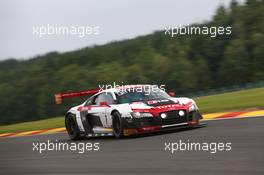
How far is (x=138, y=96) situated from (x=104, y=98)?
0.93 m

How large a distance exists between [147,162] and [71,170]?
951 mm

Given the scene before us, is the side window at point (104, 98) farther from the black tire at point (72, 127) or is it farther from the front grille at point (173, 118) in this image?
the front grille at point (173, 118)

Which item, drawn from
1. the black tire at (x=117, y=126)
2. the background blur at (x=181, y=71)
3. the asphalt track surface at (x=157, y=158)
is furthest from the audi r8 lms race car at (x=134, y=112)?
the background blur at (x=181, y=71)

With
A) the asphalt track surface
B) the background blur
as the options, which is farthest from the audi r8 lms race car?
the background blur

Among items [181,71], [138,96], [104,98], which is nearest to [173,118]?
[138,96]

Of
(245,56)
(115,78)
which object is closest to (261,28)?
(245,56)

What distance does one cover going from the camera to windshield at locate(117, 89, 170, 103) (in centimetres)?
1179

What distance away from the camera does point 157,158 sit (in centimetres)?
772

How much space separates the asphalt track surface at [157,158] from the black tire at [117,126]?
0.28 m

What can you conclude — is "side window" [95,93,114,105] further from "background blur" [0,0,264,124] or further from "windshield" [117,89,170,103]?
"background blur" [0,0,264,124]

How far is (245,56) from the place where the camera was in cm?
8794

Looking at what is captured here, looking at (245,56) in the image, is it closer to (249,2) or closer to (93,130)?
(249,2)
